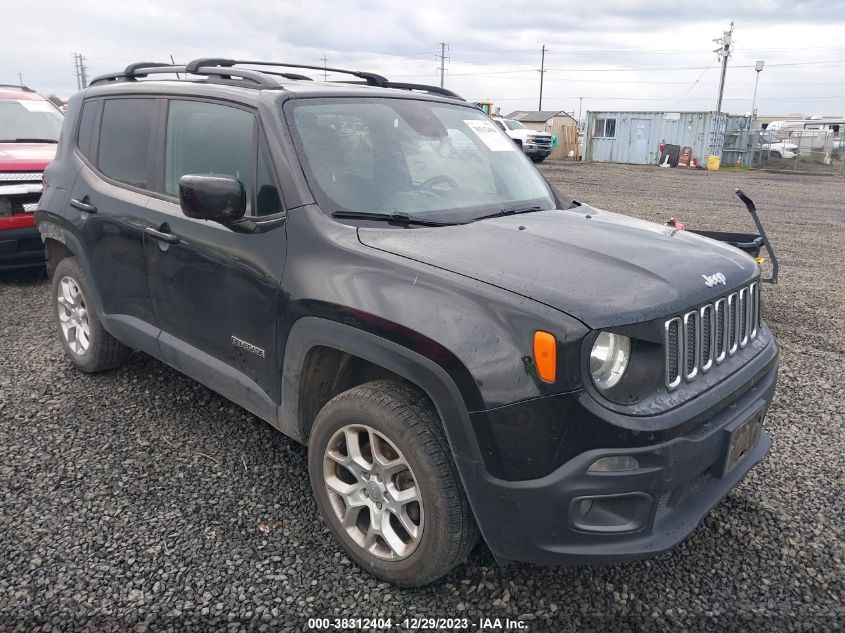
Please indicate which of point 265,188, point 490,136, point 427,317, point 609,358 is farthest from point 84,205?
point 609,358

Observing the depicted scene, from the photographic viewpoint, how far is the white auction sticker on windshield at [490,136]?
3.68m

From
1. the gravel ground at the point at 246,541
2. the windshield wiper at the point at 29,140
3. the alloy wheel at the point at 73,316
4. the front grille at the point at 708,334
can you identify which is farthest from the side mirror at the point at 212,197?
the windshield wiper at the point at 29,140

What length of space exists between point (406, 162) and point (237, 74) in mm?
1015

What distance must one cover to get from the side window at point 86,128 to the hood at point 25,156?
2.61 metres

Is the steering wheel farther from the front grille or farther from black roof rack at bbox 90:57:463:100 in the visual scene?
the front grille

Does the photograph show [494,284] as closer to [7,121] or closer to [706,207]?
[7,121]

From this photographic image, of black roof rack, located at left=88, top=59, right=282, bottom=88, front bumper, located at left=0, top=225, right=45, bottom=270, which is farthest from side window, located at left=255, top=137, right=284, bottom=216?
front bumper, located at left=0, top=225, right=45, bottom=270

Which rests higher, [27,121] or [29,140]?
[27,121]

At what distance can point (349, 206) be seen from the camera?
279cm

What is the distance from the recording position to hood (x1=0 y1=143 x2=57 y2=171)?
6.32 meters

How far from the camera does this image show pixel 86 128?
163 inches

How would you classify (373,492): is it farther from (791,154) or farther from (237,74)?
(791,154)

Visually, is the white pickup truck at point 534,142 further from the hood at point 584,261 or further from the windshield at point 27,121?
the hood at point 584,261

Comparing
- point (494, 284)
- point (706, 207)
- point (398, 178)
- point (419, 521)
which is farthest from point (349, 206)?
point (706, 207)
